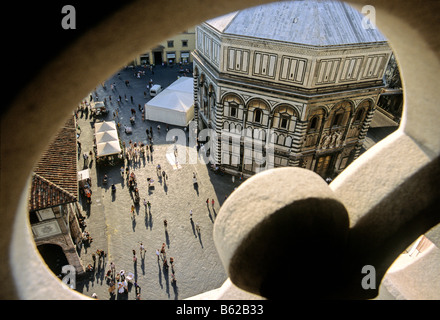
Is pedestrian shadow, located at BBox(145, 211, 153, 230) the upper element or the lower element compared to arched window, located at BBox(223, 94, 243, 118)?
lower

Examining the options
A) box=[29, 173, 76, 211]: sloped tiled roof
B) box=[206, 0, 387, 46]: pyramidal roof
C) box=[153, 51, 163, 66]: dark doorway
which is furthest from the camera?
box=[153, 51, 163, 66]: dark doorway

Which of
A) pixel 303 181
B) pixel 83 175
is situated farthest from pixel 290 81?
Result: pixel 303 181

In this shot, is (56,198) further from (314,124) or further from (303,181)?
(314,124)

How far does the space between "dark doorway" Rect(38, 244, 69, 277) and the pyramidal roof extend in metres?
14.1

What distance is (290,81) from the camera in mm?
16484

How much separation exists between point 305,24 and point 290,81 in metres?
2.84

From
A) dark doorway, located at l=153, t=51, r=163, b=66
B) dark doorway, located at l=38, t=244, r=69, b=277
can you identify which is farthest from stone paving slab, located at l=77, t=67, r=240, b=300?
dark doorway, located at l=153, t=51, r=163, b=66

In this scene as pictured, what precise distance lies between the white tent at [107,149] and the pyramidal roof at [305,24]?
10.1 metres

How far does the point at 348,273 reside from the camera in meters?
2.33

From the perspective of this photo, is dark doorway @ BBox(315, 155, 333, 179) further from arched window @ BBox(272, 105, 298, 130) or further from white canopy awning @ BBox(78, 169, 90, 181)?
white canopy awning @ BBox(78, 169, 90, 181)

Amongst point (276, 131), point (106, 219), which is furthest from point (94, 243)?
Result: point (276, 131)

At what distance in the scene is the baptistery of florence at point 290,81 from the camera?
15.7 metres

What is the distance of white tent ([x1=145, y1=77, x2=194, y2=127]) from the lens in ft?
80.9
